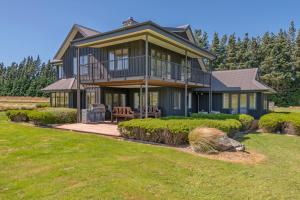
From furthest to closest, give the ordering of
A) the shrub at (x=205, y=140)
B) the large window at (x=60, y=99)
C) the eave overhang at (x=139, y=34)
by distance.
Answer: the large window at (x=60, y=99), the eave overhang at (x=139, y=34), the shrub at (x=205, y=140)

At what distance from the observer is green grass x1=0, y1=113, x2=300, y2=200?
15.1ft

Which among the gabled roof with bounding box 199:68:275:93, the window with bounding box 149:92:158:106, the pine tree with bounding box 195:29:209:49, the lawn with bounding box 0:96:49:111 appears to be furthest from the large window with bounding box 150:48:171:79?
the pine tree with bounding box 195:29:209:49

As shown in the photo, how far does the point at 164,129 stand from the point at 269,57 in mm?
46773

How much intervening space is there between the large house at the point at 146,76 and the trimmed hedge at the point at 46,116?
1.19 metres

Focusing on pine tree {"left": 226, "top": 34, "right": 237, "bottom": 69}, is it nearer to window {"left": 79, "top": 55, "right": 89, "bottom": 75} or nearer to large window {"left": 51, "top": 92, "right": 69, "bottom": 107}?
window {"left": 79, "top": 55, "right": 89, "bottom": 75}

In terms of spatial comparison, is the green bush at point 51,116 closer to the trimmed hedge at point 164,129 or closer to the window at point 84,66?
the window at point 84,66

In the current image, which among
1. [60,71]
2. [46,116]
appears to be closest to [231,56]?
[60,71]

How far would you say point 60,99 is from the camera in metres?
22.1

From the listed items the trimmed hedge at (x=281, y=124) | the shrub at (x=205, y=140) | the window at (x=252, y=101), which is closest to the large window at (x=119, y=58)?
the shrub at (x=205, y=140)

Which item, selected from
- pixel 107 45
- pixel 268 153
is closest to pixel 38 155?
pixel 268 153

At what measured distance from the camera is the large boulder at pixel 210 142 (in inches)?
312

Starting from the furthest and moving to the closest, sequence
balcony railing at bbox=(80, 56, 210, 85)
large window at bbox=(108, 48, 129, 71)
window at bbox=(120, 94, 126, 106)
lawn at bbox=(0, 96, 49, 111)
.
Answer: lawn at bbox=(0, 96, 49, 111)
window at bbox=(120, 94, 126, 106)
large window at bbox=(108, 48, 129, 71)
balcony railing at bbox=(80, 56, 210, 85)

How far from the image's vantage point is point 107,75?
53.2ft

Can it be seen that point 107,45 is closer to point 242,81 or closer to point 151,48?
point 151,48
